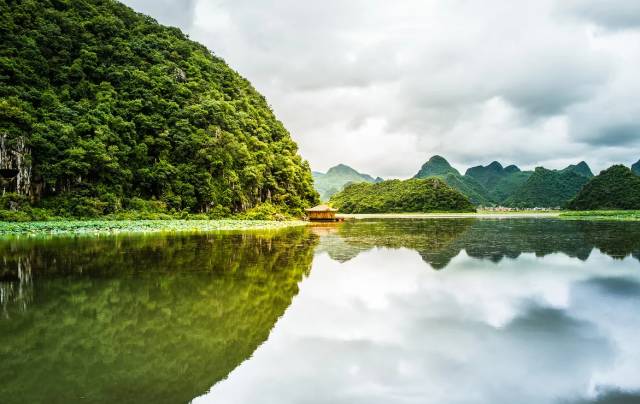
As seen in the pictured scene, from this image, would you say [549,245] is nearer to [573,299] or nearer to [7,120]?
[573,299]

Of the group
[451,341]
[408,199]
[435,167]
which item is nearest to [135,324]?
[451,341]

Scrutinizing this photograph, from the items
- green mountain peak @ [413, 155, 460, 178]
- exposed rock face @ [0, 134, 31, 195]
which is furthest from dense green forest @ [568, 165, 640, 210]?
green mountain peak @ [413, 155, 460, 178]

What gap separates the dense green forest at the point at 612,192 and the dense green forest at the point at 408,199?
66.5 feet

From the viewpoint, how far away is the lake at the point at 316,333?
4031 millimetres

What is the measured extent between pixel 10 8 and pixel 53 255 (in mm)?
36066

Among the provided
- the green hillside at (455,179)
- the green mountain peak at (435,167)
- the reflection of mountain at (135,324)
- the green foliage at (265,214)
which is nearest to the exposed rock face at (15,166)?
the green foliage at (265,214)

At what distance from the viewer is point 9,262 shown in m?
11.4

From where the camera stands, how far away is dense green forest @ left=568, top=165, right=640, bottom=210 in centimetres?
6719

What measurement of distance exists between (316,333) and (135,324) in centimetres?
288

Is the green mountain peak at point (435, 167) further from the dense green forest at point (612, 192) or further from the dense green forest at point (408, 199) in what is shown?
the dense green forest at point (612, 192)

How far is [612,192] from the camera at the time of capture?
69.8 meters

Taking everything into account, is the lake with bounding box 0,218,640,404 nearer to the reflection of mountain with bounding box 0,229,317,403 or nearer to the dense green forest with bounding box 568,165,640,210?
the reflection of mountain with bounding box 0,229,317,403

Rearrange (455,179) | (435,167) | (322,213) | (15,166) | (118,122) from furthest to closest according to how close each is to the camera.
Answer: (435,167) < (455,179) < (322,213) < (118,122) < (15,166)

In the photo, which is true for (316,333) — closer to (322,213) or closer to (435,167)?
(322,213)
